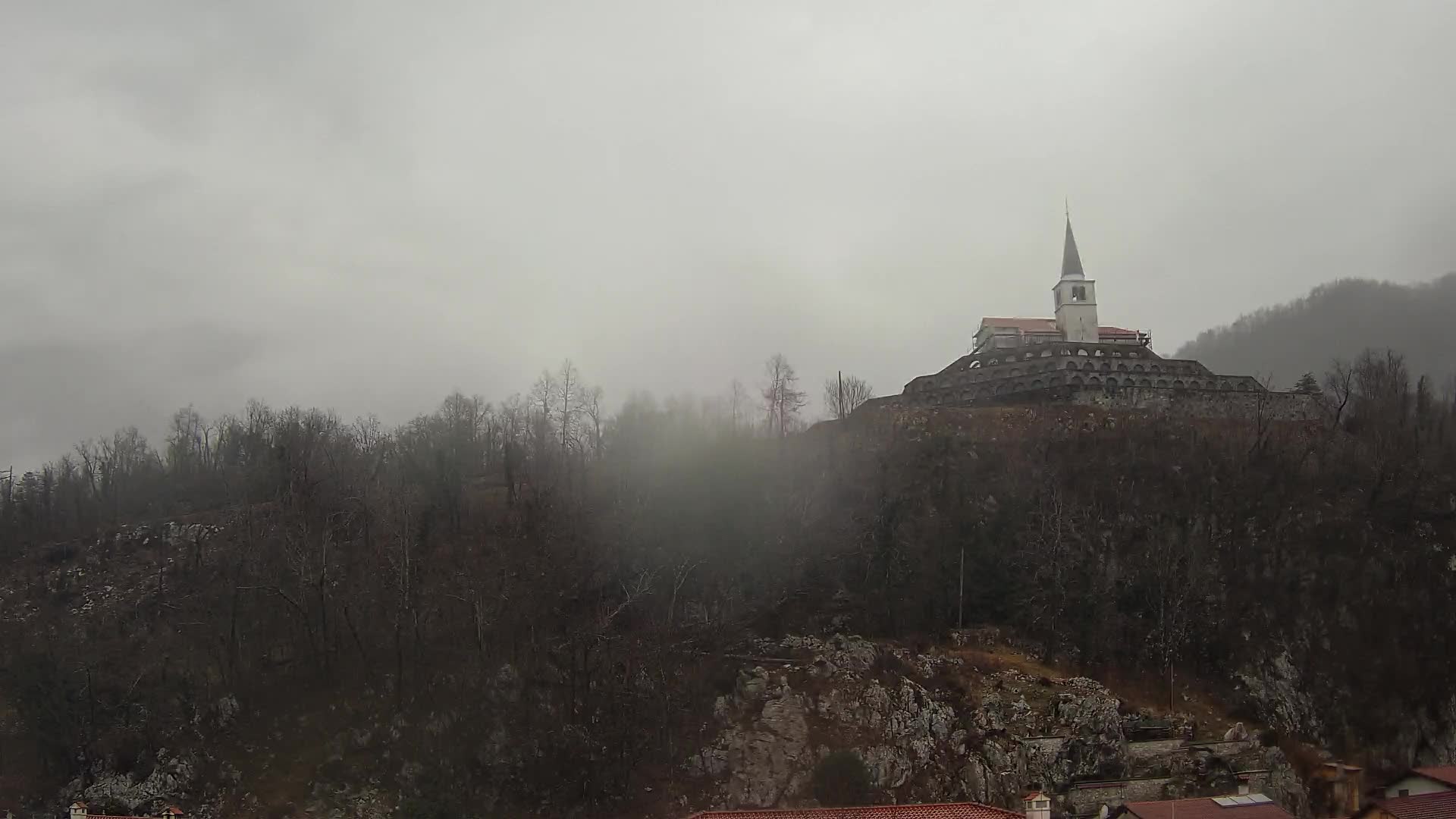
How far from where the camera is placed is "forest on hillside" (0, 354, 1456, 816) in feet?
147

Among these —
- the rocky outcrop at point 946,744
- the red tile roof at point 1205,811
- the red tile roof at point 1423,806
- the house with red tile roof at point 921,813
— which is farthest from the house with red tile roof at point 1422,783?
the house with red tile roof at point 921,813

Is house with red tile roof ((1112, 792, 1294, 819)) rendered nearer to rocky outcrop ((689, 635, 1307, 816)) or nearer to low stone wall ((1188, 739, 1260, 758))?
rocky outcrop ((689, 635, 1307, 816))

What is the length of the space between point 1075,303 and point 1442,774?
51580 mm

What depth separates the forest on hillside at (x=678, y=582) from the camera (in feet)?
147

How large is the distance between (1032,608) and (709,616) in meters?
18.0

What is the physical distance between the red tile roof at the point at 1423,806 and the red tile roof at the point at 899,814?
41.8ft

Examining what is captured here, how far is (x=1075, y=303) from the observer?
8150 cm

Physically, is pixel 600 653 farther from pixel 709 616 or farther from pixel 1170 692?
pixel 1170 692

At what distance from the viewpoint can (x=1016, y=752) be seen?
4178 cm

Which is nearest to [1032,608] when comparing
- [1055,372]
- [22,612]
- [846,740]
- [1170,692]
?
[1170,692]

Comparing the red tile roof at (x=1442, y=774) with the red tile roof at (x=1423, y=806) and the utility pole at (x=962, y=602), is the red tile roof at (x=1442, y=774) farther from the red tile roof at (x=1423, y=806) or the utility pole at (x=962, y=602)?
the utility pole at (x=962, y=602)

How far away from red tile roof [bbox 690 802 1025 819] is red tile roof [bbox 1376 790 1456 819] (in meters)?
12.7

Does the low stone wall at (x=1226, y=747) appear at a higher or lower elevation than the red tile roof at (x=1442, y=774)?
lower

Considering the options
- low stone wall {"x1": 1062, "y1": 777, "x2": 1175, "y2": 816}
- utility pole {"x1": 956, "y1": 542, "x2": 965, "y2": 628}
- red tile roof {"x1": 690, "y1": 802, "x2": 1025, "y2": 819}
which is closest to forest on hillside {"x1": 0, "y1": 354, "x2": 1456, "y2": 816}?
utility pole {"x1": 956, "y1": 542, "x2": 965, "y2": 628}
